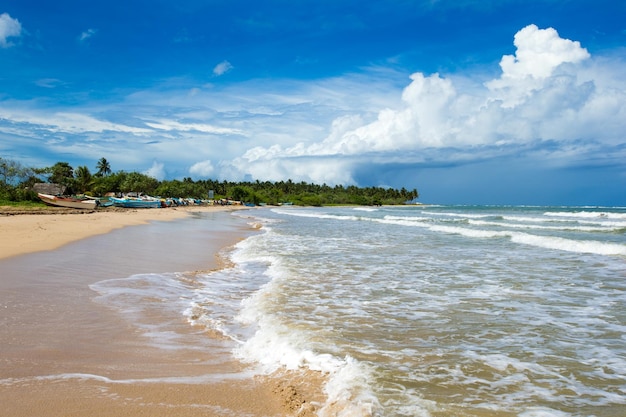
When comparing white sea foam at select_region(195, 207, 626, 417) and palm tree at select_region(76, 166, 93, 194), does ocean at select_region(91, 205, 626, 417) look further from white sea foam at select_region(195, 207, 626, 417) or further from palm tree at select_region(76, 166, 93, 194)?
palm tree at select_region(76, 166, 93, 194)

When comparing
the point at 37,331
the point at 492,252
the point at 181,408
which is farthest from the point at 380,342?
the point at 492,252

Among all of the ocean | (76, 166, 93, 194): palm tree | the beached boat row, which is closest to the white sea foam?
the ocean

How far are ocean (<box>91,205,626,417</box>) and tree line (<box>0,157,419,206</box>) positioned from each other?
44.0 meters

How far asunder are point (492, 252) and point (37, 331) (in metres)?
15.4

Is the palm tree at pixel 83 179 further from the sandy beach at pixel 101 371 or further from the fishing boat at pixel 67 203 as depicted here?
the sandy beach at pixel 101 371

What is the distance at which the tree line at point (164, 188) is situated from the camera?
48.6 metres

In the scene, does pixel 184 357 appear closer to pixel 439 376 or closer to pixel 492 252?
pixel 439 376

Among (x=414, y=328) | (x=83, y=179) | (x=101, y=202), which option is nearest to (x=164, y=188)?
(x=83, y=179)

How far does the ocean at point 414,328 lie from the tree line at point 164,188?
44.0 metres

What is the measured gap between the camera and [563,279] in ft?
35.3

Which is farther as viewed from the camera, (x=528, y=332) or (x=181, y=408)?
(x=528, y=332)

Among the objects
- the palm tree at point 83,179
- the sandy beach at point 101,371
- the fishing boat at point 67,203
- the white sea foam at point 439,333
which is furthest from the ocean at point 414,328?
the palm tree at point 83,179

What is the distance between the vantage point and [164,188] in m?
103

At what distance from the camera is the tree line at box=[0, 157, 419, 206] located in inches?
1912
